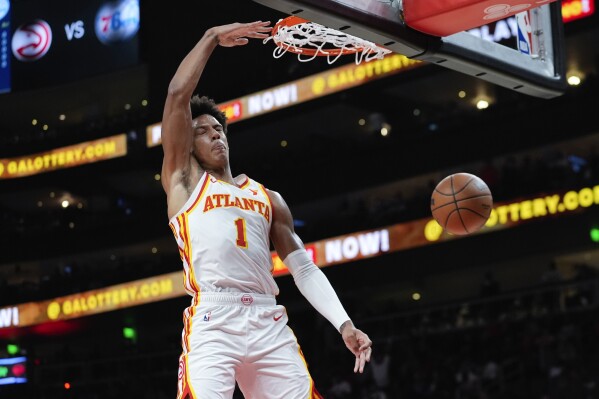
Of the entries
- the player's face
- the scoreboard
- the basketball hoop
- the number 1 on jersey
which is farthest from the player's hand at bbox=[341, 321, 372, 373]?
the scoreboard

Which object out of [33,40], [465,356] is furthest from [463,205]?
[33,40]

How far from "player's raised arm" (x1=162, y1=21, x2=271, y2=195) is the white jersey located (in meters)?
0.15

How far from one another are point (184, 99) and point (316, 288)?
1149mm

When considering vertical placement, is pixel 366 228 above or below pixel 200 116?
above

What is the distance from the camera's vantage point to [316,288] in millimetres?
5121

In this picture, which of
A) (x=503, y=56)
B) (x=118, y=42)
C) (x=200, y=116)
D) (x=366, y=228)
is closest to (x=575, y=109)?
(x=366, y=228)

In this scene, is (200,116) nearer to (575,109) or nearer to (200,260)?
(200,260)

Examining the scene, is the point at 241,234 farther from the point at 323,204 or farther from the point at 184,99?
the point at 323,204

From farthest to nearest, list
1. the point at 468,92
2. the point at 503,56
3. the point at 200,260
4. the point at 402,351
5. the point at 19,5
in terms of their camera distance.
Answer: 1. the point at 468,92
2. the point at 19,5
3. the point at 402,351
4. the point at 503,56
5. the point at 200,260

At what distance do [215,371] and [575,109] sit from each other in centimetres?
1864

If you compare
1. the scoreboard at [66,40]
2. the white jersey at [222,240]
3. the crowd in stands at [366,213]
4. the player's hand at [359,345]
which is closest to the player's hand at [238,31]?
the white jersey at [222,240]

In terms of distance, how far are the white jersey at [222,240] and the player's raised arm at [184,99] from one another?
0.15 m

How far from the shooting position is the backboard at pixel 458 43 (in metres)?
5.20

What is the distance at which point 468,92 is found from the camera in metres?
28.0
